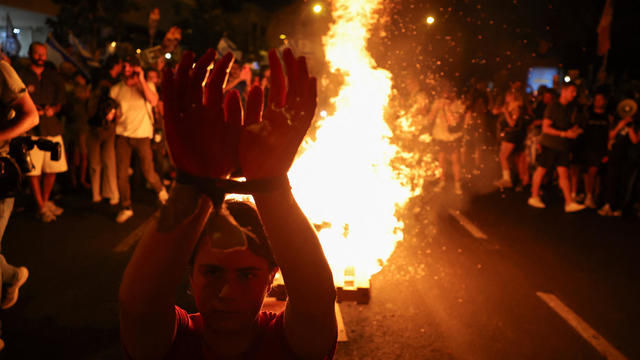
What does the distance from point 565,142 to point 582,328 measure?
18.9 ft

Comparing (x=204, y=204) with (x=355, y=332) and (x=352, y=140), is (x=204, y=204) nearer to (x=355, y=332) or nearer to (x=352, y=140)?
(x=355, y=332)

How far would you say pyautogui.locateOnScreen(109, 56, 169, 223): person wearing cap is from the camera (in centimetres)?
755

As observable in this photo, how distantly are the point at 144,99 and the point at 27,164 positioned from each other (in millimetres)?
4196

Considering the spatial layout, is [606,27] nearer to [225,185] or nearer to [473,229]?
[473,229]

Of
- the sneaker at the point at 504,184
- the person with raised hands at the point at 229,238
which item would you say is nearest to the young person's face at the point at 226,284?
the person with raised hands at the point at 229,238

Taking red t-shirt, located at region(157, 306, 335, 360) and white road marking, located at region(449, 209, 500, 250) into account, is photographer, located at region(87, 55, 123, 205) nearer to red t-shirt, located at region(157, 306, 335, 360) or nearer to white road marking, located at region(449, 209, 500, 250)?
white road marking, located at region(449, 209, 500, 250)

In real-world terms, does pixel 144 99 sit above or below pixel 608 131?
above

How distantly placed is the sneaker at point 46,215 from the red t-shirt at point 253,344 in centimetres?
673

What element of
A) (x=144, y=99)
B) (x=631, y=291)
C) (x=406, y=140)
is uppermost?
(x=144, y=99)

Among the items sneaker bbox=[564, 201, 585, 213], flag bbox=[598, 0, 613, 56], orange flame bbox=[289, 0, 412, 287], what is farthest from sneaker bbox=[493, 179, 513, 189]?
flag bbox=[598, 0, 613, 56]

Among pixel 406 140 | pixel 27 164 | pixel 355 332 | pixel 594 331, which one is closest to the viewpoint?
pixel 27 164

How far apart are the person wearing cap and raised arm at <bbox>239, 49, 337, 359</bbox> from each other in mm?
6763

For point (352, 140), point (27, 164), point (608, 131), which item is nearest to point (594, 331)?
point (352, 140)

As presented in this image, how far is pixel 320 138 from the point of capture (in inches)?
191
